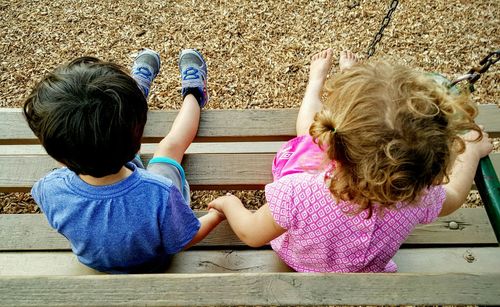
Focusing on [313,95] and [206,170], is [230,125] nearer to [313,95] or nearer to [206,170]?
[206,170]

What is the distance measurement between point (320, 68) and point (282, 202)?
110 centimetres

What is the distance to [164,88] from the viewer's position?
3.04 metres

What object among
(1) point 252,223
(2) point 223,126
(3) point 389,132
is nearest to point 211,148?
(2) point 223,126

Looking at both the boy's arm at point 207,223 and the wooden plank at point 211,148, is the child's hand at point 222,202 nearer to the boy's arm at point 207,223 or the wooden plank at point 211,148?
the boy's arm at point 207,223

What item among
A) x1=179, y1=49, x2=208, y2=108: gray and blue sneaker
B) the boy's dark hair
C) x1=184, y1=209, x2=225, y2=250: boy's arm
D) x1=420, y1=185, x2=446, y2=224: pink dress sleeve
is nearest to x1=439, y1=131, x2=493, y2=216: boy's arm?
x1=420, y1=185, x2=446, y2=224: pink dress sleeve

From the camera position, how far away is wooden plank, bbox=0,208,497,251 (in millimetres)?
1674

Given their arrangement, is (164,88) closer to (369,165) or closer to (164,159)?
(164,159)

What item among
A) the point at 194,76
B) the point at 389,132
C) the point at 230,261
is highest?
the point at 389,132

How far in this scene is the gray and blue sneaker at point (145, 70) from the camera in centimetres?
231

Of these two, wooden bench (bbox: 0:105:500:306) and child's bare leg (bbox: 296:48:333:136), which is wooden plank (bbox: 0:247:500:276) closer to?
wooden bench (bbox: 0:105:500:306)

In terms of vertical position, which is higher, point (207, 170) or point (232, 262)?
point (207, 170)

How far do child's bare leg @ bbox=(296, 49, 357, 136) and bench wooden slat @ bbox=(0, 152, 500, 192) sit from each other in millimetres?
201

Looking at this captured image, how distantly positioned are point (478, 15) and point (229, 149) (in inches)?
98.7

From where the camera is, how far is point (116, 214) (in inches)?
49.1
